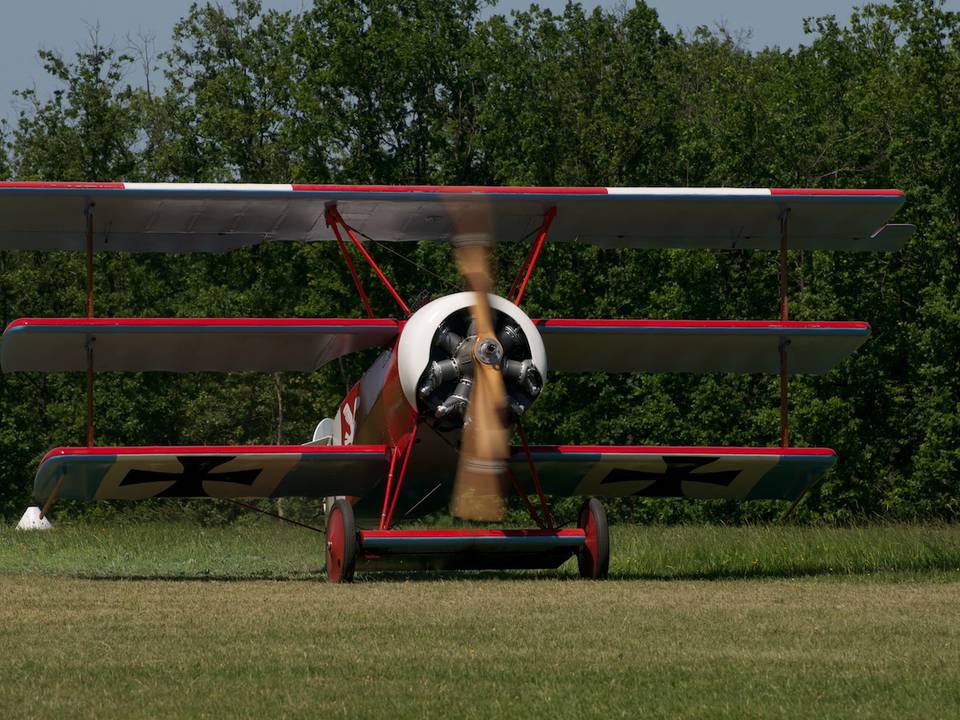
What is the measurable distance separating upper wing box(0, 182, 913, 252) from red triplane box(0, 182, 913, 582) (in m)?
0.03

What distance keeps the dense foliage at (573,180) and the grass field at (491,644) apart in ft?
63.9

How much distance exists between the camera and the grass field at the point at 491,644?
273 inches

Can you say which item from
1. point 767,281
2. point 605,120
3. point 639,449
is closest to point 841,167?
point 767,281

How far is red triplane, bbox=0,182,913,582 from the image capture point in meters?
13.0

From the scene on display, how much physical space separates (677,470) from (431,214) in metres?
3.44

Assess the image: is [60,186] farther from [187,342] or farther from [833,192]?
[833,192]

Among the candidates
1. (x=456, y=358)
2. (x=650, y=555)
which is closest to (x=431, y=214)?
(x=456, y=358)

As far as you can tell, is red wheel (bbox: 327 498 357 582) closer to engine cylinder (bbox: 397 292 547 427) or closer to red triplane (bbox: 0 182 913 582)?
red triplane (bbox: 0 182 913 582)

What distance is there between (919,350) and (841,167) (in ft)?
20.3

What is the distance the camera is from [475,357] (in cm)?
1277

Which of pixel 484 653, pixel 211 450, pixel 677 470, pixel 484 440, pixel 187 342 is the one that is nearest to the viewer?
pixel 484 653

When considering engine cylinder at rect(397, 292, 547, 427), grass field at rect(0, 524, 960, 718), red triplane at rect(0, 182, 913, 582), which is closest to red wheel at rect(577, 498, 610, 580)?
red triplane at rect(0, 182, 913, 582)

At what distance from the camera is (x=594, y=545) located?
45.2 feet

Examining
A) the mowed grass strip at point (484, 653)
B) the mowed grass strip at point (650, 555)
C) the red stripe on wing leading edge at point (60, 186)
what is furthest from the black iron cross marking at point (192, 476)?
the red stripe on wing leading edge at point (60, 186)
